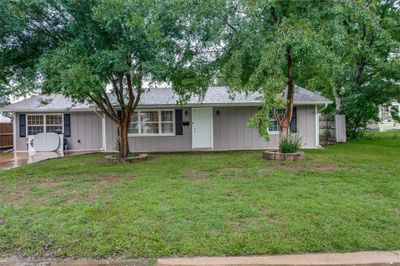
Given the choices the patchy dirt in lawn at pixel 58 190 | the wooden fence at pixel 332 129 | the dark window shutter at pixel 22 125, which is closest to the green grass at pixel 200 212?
the patchy dirt in lawn at pixel 58 190

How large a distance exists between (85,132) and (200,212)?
37.3 feet

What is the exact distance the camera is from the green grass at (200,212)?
3.56 m

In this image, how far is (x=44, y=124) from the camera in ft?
47.9

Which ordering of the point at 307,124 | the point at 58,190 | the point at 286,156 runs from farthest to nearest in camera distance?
the point at 307,124 → the point at 286,156 → the point at 58,190

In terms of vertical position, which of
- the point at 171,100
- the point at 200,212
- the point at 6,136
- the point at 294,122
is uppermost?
the point at 171,100

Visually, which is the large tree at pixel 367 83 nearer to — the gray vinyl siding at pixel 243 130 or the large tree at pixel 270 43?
the gray vinyl siding at pixel 243 130

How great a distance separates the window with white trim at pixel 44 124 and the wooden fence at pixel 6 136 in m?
3.25

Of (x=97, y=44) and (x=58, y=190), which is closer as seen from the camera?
(x=58, y=190)

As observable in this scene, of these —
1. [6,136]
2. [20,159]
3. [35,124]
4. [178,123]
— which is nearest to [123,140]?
[178,123]

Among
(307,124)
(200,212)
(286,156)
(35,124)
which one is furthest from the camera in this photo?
(35,124)

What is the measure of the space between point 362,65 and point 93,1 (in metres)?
14.7

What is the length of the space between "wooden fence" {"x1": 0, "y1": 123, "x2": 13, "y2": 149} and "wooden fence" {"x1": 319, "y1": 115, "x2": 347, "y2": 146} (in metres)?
17.0

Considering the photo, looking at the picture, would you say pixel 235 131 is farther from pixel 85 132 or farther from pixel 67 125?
pixel 67 125

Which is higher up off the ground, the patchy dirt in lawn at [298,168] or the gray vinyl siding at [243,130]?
the gray vinyl siding at [243,130]
